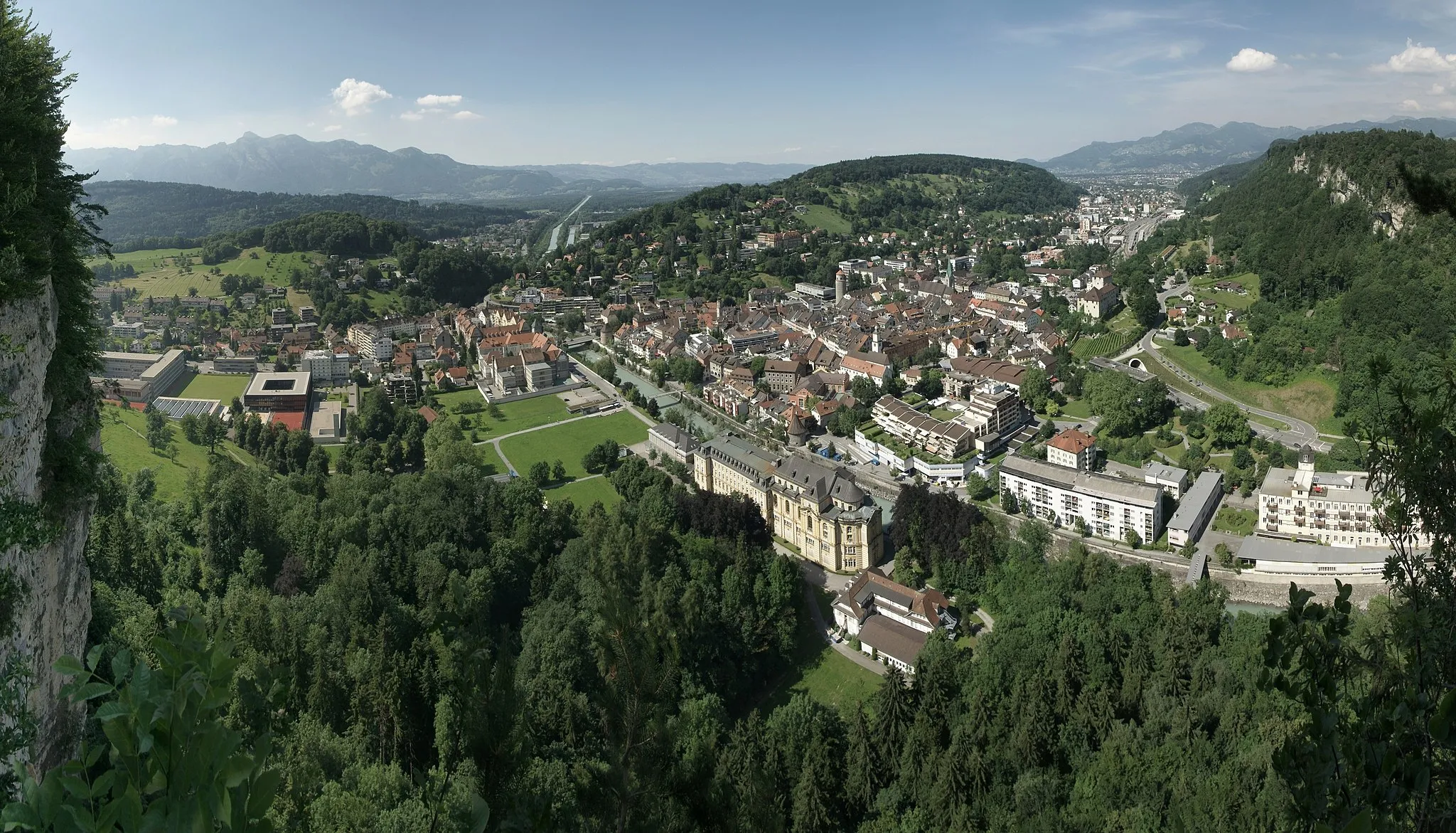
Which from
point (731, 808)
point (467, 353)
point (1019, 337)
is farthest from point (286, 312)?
point (731, 808)

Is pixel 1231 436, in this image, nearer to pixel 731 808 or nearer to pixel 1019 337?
pixel 1019 337

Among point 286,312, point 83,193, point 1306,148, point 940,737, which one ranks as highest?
point 1306,148

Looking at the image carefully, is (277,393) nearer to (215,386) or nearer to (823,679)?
(215,386)

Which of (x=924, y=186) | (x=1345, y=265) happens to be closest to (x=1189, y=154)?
(x=924, y=186)

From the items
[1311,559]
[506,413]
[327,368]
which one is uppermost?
[327,368]

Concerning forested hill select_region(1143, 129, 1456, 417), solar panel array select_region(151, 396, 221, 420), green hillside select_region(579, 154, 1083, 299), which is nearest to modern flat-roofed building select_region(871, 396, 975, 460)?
forested hill select_region(1143, 129, 1456, 417)

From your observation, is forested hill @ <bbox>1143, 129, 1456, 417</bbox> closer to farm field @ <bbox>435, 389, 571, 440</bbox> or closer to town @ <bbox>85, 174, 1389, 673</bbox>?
town @ <bbox>85, 174, 1389, 673</bbox>

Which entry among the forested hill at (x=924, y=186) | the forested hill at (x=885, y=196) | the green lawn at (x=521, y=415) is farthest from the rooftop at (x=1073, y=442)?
the forested hill at (x=924, y=186)

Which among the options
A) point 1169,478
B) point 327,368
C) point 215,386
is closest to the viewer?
point 1169,478
